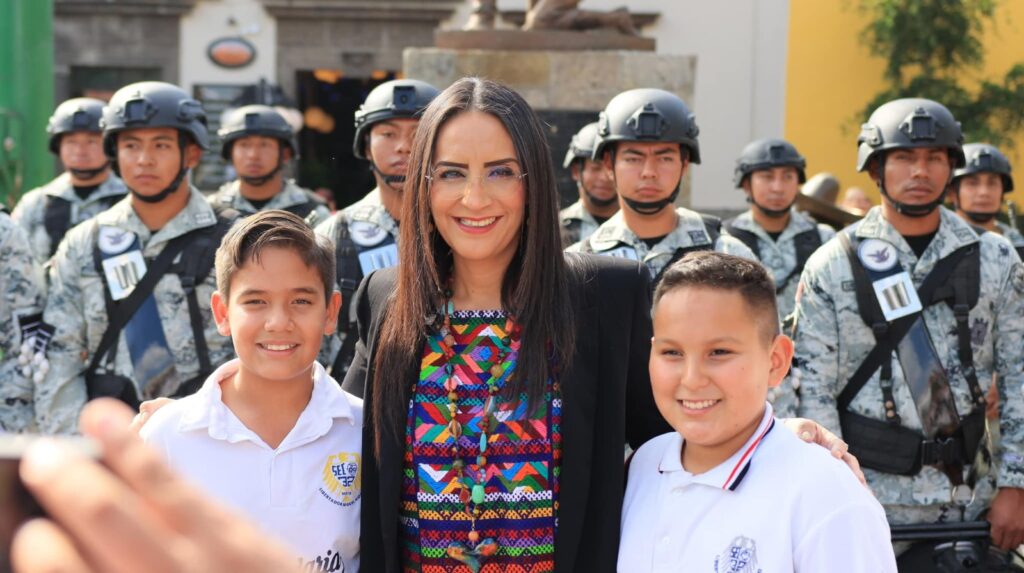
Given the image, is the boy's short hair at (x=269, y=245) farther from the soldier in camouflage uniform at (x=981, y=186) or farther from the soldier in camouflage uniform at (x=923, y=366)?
the soldier in camouflage uniform at (x=981, y=186)

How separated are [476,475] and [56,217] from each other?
263 inches

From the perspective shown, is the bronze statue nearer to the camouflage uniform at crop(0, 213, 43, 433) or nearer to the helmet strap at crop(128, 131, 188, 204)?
the helmet strap at crop(128, 131, 188, 204)

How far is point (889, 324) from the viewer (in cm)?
474

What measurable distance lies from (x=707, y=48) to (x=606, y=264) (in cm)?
1633

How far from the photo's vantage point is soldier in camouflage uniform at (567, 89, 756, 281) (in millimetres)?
5336

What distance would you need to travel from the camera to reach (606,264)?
107 inches

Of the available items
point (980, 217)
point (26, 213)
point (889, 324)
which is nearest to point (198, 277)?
point (889, 324)

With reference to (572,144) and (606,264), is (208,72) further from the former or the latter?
(606,264)

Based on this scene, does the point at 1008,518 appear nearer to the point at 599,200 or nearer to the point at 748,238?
the point at 599,200

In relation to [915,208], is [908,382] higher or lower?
lower

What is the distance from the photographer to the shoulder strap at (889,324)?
4.74 metres

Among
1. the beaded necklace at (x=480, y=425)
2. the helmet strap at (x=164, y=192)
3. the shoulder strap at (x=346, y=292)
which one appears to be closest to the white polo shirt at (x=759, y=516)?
the beaded necklace at (x=480, y=425)

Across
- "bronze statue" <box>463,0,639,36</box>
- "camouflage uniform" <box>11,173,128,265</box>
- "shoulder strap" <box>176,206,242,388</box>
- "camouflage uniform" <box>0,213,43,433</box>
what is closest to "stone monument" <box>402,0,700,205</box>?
"bronze statue" <box>463,0,639,36</box>

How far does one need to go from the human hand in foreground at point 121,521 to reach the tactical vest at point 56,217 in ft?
26.6
